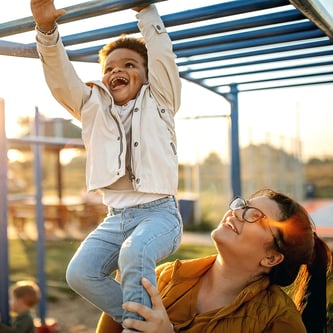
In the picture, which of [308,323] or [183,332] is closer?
[183,332]

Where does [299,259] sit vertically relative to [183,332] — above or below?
above

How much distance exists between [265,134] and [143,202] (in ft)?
44.8

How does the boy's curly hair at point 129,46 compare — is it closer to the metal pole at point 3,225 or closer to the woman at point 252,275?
the woman at point 252,275

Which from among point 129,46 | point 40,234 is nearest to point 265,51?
point 129,46

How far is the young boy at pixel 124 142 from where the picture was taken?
1.70 m

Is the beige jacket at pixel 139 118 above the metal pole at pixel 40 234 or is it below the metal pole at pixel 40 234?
above

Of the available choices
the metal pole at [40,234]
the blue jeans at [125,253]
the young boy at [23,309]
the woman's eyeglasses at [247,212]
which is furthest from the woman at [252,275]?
the metal pole at [40,234]

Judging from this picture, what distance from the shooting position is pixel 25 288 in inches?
185

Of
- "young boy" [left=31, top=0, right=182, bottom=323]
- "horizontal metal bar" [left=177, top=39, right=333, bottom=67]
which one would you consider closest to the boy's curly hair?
"young boy" [left=31, top=0, right=182, bottom=323]

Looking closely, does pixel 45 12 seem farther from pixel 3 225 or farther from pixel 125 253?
pixel 3 225

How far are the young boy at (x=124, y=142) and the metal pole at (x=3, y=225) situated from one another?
1.83 metres

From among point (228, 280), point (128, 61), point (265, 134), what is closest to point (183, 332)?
point (228, 280)

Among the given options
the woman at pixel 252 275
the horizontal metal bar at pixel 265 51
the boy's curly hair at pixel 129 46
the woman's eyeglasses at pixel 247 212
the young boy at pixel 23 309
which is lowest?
the young boy at pixel 23 309

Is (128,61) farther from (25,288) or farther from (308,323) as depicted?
(25,288)
